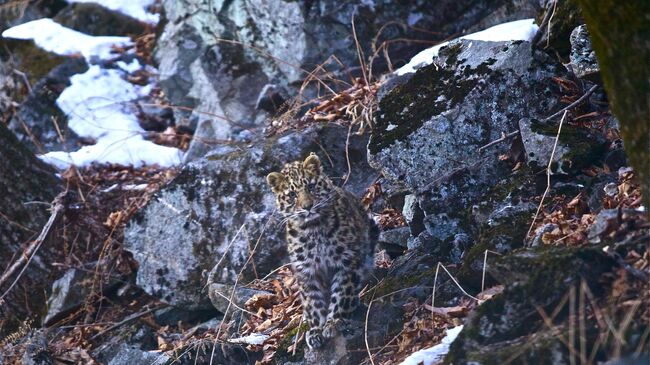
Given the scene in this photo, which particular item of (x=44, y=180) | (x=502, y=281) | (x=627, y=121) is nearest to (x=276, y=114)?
(x=44, y=180)

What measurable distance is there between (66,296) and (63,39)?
5.74 metres

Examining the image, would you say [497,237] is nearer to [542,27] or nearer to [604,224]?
[604,224]

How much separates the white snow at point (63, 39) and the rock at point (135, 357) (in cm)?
672

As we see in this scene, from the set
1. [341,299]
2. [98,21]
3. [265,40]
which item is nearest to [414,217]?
[341,299]

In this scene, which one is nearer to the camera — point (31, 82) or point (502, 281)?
point (502, 281)

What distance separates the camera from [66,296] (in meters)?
10.4

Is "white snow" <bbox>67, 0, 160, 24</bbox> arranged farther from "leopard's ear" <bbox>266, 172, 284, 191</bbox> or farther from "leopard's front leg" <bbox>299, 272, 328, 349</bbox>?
"leopard's front leg" <bbox>299, 272, 328, 349</bbox>

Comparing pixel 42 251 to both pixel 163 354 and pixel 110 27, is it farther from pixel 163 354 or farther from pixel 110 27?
pixel 110 27

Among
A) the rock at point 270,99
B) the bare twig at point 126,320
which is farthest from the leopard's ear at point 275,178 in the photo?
the rock at point 270,99

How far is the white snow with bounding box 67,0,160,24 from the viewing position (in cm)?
1550

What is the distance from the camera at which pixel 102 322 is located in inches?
398

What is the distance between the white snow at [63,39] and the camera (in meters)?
14.6

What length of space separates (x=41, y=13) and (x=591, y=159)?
11034 millimetres

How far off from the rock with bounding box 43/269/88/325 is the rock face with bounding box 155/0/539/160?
2.38 m
